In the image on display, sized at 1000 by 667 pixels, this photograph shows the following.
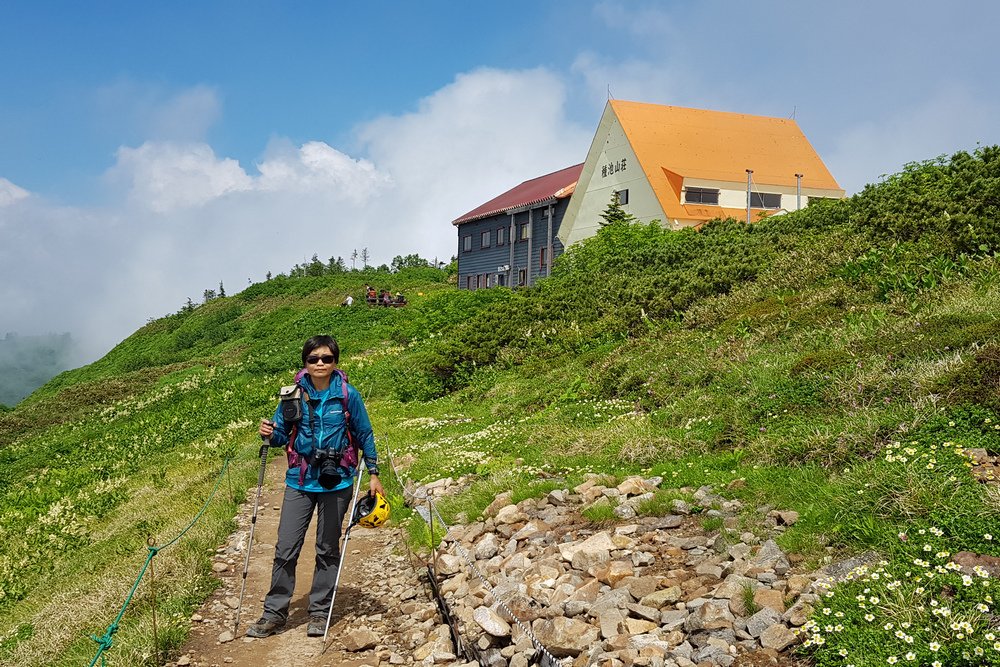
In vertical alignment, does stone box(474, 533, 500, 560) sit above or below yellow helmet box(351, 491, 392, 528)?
below

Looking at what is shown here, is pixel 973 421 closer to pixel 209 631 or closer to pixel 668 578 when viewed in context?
pixel 668 578

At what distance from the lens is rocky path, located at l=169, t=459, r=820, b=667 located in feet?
16.0

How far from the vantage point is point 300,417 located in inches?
251

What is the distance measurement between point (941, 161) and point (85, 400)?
1228 inches

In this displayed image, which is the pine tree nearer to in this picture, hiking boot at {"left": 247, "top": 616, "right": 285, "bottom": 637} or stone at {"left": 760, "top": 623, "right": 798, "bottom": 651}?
hiking boot at {"left": 247, "top": 616, "right": 285, "bottom": 637}

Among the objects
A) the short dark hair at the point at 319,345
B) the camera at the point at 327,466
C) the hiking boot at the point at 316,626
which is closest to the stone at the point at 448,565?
the hiking boot at the point at 316,626

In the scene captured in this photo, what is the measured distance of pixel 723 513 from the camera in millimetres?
6637

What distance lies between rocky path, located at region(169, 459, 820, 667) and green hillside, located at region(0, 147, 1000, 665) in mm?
293

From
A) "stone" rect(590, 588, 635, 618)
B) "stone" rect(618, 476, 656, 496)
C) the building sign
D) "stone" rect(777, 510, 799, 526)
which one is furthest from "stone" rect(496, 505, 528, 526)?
the building sign

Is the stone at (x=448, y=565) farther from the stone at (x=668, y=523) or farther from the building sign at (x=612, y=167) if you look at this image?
the building sign at (x=612, y=167)

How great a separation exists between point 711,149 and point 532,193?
43.2 ft

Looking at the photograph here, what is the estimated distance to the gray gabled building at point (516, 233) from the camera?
137 feet

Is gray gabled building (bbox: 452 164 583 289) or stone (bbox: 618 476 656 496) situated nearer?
stone (bbox: 618 476 656 496)

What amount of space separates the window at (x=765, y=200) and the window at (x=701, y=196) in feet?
7.25
